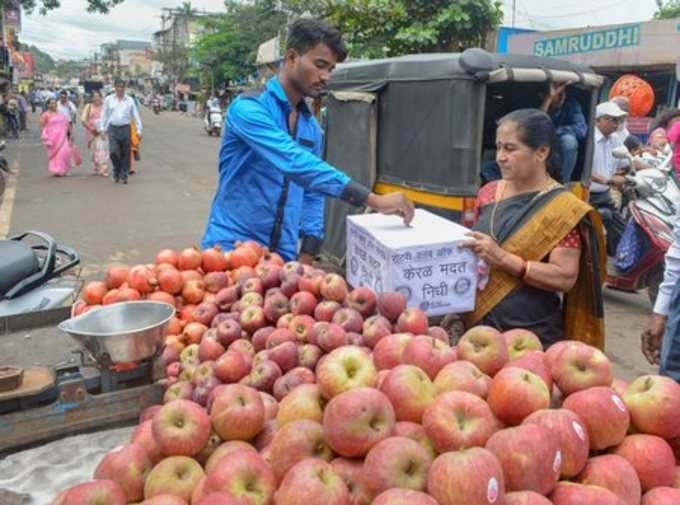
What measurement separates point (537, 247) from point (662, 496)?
58.3 inches

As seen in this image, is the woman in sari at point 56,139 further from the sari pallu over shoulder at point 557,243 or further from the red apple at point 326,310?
the red apple at point 326,310

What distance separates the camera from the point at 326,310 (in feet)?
6.97

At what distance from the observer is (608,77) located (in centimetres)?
1811

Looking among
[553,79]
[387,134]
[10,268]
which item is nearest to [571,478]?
[10,268]

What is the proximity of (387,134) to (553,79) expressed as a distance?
70.2 inches

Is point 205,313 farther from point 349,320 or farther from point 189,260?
point 349,320

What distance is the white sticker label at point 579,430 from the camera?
134 cm

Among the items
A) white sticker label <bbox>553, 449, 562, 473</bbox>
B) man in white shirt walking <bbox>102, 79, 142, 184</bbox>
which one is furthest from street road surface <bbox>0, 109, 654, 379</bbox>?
white sticker label <bbox>553, 449, 562, 473</bbox>

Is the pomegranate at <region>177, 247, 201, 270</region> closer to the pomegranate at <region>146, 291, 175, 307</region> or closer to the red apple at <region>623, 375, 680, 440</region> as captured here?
the pomegranate at <region>146, 291, 175, 307</region>

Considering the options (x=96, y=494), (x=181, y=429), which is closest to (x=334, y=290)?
(x=181, y=429)

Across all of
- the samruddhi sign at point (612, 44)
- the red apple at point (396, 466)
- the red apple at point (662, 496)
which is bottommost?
the red apple at point (662, 496)

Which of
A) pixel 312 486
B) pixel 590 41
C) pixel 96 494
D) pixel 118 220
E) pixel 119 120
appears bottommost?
pixel 118 220

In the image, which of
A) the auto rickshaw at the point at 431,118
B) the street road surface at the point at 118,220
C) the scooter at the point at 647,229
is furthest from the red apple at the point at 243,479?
the scooter at the point at 647,229

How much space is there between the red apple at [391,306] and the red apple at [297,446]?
0.73 m
